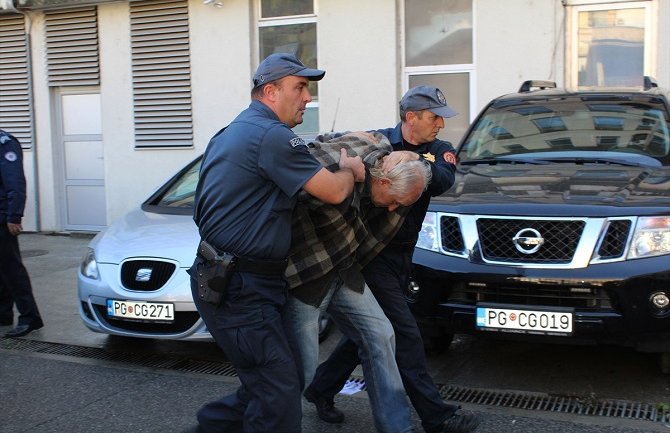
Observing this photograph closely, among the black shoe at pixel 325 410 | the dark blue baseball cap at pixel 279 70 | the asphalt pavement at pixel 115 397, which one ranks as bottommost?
the asphalt pavement at pixel 115 397

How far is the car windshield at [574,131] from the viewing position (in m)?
5.53

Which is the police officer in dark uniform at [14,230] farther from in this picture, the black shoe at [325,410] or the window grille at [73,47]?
the window grille at [73,47]


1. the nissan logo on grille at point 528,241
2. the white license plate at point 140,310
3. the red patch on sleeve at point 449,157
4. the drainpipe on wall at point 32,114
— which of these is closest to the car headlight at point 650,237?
the nissan logo on grille at point 528,241

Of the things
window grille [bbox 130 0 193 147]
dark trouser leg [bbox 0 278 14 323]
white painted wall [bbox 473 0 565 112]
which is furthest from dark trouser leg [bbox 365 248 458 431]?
window grille [bbox 130 0 193 147]

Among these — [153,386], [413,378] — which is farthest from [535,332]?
[153,386]

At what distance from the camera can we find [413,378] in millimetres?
3779

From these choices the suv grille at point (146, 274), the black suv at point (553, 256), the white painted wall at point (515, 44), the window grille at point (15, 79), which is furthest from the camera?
the window grille at point (15, 79)

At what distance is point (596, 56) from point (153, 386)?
632 cm

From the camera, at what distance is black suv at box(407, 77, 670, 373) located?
164 inches

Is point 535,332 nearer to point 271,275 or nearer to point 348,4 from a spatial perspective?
point 271,275

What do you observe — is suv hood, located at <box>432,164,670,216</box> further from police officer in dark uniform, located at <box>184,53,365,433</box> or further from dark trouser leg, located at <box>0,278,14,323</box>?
dark trouser leg, located at <box>0,278,14,323</box>

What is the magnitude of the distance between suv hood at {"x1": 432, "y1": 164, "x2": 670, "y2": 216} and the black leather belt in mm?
1841

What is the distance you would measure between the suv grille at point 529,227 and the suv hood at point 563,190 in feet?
0.21

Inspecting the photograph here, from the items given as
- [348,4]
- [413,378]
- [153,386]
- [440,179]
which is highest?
[348,4]
